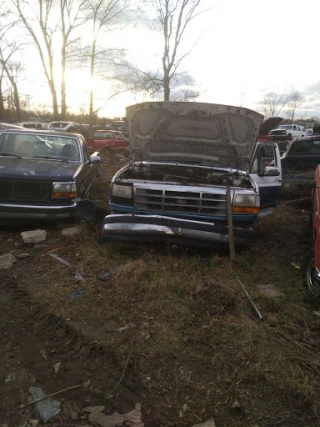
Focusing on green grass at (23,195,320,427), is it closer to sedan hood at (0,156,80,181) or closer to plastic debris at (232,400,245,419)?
plastic debris at (232,400,245,419)

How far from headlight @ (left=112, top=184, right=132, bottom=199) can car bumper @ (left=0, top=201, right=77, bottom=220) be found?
4.15 ft

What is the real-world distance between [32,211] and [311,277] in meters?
4.10

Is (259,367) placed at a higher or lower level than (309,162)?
lower

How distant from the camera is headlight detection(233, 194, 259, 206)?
4.38 m

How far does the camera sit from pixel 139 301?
3.49 meters

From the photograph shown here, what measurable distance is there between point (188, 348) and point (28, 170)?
402 centimetres

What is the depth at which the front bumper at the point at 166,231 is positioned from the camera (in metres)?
4.13

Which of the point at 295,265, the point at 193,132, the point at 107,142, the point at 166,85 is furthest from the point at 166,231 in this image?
the point at 107,142

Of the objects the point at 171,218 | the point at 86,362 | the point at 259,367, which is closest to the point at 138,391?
the point at 86,362

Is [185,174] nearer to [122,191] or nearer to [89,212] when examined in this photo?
[122,191]

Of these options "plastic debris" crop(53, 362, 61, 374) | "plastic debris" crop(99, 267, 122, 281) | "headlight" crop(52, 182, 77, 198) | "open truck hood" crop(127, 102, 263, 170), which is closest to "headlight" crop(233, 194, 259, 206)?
"open truck hood" crop(127, 102, 263, 170)

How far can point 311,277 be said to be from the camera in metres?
3.82

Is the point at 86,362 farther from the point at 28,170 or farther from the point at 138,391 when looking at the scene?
the point at 28,170

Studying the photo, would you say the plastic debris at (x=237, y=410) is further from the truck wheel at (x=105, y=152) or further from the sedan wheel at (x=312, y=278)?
the truck wheel at (x=105, y=152)
